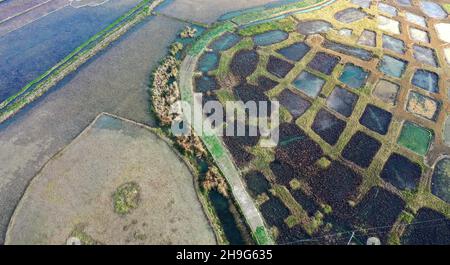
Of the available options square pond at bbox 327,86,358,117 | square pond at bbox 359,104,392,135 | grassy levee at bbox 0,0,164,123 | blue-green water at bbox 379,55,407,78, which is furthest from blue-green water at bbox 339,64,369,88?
grassy levee at bbox 0,0,164,123

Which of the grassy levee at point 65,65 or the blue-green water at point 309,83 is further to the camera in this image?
the blue-green water at point 309,83

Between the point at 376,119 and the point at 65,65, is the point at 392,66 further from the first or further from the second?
the point at 65,65

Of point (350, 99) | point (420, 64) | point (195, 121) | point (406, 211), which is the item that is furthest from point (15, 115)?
point (420, 64)

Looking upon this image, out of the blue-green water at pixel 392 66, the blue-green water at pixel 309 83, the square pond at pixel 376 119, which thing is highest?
the blue-green water at pixel 392 66

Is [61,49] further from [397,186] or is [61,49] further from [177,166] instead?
[397,186]

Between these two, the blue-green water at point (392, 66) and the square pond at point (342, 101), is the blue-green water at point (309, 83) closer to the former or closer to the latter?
the square pond at point (342, 101)

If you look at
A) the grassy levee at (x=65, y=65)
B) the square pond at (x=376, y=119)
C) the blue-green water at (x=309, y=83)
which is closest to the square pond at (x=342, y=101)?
the square pond at (x=376, y=119)

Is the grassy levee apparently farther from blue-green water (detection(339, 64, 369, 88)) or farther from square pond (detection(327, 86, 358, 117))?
blue-green water (detection(339, 64, 369, 88))

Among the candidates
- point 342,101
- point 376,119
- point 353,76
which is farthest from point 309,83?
point 376,119

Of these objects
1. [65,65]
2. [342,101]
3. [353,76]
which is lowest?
[342,101]
